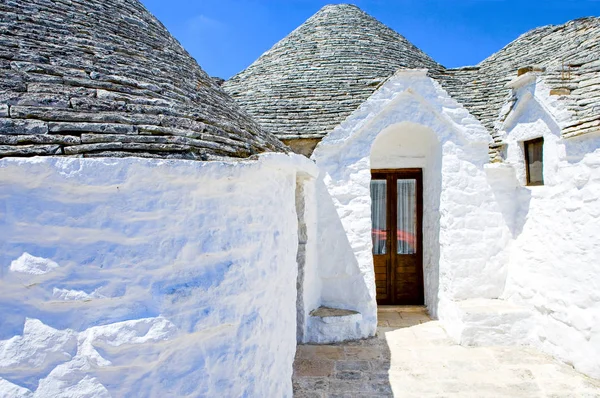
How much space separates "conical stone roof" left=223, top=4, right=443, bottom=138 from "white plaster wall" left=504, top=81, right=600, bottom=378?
2618 mm

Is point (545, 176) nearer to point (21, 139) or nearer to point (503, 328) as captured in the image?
point (503, 328)

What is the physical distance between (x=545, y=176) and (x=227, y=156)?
15.1 feet

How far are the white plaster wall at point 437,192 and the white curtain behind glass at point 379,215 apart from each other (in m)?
1.40

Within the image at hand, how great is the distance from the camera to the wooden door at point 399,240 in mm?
8102

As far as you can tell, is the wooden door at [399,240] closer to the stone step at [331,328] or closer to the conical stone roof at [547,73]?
the conical stone roof at [547,73]

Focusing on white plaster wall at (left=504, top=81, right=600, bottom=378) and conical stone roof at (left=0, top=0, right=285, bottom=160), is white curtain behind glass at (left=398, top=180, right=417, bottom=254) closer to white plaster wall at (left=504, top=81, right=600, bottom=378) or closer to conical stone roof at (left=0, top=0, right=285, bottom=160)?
white plaster wall at (left=504, top=81, right=600, bottom=378)

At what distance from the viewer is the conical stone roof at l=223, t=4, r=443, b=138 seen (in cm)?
739

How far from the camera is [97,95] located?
309 cm

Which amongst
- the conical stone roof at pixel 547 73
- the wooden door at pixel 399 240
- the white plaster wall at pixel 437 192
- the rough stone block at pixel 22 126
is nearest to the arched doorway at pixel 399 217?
the wooden door at pixel 399 240

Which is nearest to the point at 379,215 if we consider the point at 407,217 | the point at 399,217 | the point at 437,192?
the point at 399,217

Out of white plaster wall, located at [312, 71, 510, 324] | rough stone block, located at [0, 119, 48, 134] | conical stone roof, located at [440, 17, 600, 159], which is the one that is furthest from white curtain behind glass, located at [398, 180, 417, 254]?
rough stone block, located at [0, 119, 48, 134]

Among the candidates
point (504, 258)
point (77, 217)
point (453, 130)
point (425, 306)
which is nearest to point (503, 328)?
point (504, 258)

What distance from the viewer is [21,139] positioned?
8.55 feet

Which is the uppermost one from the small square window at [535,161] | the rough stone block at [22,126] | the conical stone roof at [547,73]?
the conical stone roof at [547,73]
